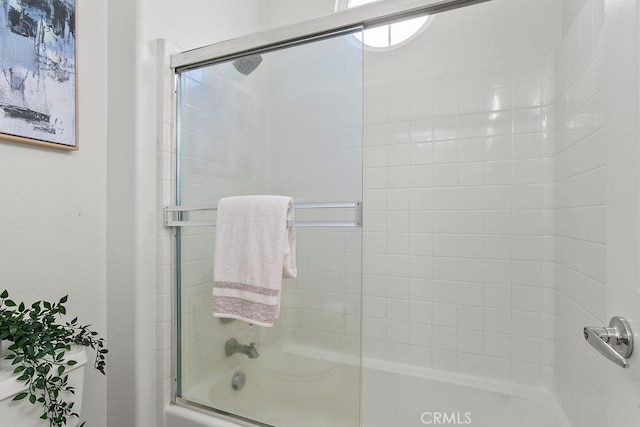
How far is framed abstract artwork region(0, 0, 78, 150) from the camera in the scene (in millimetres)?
976

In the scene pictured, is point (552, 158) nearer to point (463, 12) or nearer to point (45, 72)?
point (463, 12)

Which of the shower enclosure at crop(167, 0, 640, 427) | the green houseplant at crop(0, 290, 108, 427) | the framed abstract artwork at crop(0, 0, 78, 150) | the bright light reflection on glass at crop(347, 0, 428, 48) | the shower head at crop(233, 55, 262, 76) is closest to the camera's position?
the green houseplant at crop(0, 290, 108, 427)

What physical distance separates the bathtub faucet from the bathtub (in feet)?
0.10

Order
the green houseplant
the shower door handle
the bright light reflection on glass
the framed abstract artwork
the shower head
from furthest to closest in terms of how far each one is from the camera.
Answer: the bright light reflection on glass, the shower head, the framed abstract artwork, the green houseplant, the shower door handle

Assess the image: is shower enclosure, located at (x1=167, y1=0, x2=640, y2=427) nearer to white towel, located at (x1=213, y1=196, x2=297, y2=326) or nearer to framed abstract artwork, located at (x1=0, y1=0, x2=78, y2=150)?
white towel, located at (x1=213, y1=196, x2=297, y2=326)

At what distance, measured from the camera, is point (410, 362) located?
1.68 meters

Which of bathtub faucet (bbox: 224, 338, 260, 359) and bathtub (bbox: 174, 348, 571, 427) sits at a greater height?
bathtub faucet (bbox: 224, 338, 260, 359)

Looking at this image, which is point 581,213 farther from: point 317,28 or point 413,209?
point 317,28

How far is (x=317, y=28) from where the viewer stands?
3.65ft

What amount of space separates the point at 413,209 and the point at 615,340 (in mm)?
1157

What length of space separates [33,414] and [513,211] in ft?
5.91
